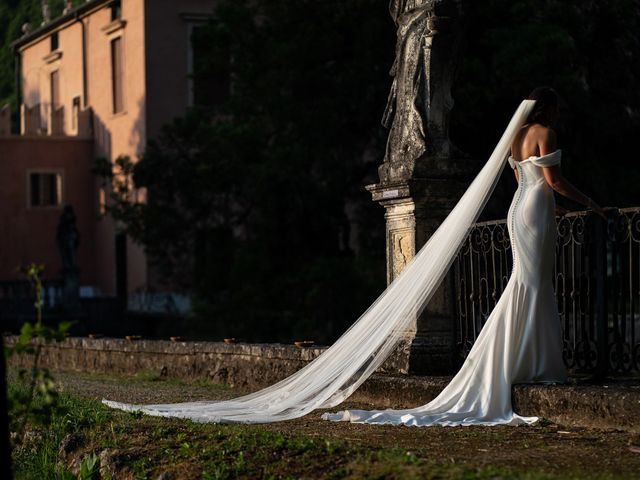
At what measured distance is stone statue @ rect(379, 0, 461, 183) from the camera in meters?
10.0

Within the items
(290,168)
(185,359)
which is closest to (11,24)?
(290,168)

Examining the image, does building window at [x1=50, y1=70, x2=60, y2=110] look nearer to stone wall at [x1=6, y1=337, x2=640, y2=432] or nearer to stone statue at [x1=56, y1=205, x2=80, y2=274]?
stone statue at [x1=56, y1=205, x2=80, y2=274]

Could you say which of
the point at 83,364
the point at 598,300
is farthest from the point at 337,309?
the point at 598,300

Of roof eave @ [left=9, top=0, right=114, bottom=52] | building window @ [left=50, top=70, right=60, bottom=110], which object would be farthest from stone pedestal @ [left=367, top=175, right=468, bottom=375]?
building window @ [left=50, top=70, right=60, bottom=110]

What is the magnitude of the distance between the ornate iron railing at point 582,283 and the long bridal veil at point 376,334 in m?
0.34

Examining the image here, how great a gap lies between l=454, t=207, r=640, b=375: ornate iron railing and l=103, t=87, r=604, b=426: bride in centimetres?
23

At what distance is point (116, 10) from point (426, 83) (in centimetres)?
3128

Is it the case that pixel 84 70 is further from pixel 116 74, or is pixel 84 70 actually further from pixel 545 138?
pixel 545 138

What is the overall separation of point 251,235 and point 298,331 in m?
4.23

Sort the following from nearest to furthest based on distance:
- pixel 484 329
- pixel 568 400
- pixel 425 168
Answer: pixel 568 400 < pixel 484 329 < pixel 425 168

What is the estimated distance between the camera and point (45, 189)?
139 ft

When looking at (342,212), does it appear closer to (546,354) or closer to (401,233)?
(401,233)

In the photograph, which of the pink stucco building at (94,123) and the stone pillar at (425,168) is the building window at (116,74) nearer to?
the pink stucco building at (94,123)

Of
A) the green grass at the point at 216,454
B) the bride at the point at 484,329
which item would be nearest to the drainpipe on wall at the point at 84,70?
the bride at the point at 484,329
